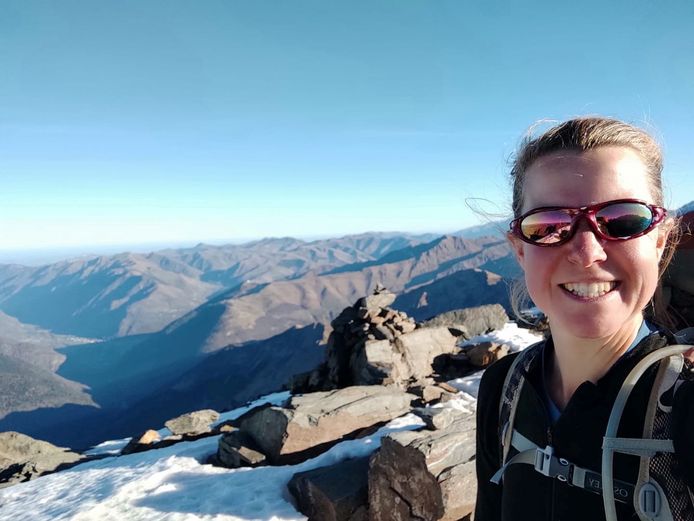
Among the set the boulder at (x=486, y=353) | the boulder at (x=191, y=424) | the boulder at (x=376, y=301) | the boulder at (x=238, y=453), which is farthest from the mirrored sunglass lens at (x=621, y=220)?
the boulder at (x=376, y=301)

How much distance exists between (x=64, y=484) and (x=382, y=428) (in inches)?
450

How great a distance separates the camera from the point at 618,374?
8.32 ft

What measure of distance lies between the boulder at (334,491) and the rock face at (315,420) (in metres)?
2.38

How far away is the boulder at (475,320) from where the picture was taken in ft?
101

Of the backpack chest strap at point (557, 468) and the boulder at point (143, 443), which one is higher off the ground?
the backpack chest strap at point (557, 468)

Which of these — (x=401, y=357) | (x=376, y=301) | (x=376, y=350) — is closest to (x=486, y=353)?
(x=401, y=357)

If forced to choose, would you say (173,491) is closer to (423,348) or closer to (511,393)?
(511,393)

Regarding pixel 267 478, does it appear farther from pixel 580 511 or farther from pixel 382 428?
pixel 580 511

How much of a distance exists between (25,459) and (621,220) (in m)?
30.2

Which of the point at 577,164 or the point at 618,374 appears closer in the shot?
the point at 618,374

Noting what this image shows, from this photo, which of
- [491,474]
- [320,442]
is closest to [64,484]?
[320,442]

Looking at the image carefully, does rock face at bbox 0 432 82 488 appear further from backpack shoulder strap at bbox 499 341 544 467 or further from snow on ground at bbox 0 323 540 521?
backpack shoulder strap at bbox 499 341 544 467

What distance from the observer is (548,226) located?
2.75 m

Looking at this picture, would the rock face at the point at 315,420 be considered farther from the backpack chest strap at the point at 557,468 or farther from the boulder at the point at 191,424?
the backpack chest strap at the point at 557,468
